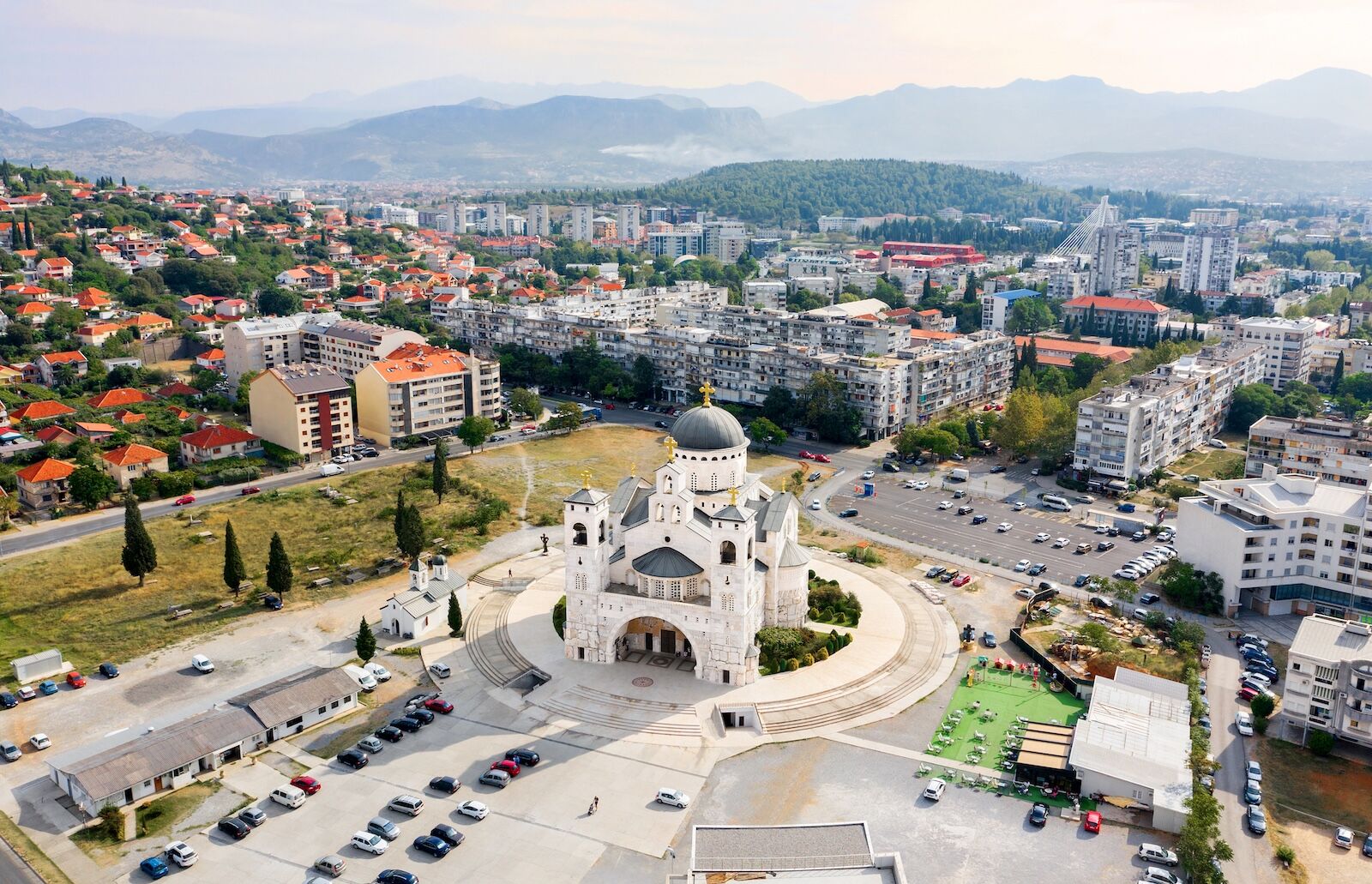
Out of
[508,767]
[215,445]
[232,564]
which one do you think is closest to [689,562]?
[508,767]

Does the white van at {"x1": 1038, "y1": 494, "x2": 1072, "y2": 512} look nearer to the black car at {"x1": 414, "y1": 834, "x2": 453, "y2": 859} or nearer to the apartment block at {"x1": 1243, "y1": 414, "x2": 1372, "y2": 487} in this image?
the apartment block at {"x1": 1243, "y1": 414, "x2": 1372, "y2": 487}

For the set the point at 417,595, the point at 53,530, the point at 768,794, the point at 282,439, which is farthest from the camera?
the point at 282,439

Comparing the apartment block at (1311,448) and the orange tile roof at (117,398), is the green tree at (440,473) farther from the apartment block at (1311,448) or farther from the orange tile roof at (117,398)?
the apartment block at (1311,448)

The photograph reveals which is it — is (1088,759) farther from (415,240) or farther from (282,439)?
(415,240)

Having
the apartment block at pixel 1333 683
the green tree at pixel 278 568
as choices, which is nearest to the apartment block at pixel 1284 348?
the apartment block at pixel 1333 683

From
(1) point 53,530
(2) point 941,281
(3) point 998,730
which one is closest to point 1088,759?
(3) point 998,730

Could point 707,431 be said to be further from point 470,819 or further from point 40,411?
point 40,411
